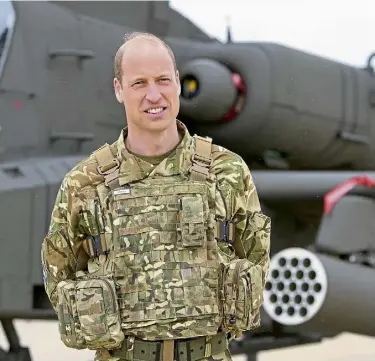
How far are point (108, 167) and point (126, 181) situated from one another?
64mm

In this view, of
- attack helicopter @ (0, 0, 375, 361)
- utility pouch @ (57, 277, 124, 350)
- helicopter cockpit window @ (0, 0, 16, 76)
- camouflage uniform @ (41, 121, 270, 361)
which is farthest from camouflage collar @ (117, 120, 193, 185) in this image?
helicopter cockpit window @ (0, 0, 16, 76)

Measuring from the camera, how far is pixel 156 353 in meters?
2.03

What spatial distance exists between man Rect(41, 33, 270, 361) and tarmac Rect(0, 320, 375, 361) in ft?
19.1

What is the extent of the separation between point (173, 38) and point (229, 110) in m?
0.76

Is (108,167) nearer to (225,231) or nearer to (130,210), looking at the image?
(130,210)

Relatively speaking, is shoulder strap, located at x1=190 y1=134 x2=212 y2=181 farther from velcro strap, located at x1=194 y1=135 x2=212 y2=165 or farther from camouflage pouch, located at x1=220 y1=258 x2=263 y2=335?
camouflage pouch, located at x1=220 y1=258 x2=263 y2=335

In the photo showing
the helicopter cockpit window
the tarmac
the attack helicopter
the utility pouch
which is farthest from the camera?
the tarmac

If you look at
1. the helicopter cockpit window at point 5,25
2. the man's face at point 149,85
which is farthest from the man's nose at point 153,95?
the helicopter cockpit window at point 5,25

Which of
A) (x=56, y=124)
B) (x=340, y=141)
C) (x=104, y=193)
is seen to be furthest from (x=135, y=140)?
(x=340, y=141)

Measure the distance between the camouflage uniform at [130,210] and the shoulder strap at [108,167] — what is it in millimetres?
12

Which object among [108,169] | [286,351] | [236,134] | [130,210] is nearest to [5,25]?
[236,134]

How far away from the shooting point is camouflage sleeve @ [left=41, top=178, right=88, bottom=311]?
212 centimetres

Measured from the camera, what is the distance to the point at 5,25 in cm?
547

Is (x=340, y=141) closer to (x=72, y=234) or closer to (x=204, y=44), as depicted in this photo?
(x=204, y=44)
